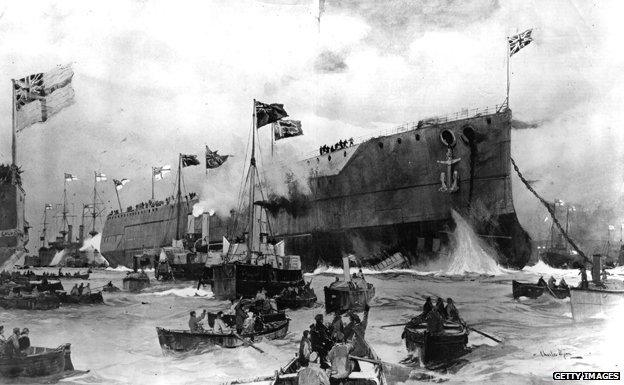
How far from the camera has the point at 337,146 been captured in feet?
26.7

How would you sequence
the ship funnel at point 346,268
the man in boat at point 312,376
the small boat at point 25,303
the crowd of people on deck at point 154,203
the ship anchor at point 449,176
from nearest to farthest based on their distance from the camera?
the man in boat at point 312,376
the small boat at point 25,303
the ship funnel at point 346,268
the ship anchor at point 449,176
the crowd of people on deck at point 154,203

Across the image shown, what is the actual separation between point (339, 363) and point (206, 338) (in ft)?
6.31

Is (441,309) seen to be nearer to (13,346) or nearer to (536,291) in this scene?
(536,291)

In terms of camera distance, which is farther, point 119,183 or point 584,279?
point 119,183

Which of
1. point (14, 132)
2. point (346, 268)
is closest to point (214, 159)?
point (346, 268)

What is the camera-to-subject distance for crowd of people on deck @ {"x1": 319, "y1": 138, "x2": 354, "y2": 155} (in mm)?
8062

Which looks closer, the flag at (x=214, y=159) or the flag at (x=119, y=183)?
the flag at (x=119, y=183)

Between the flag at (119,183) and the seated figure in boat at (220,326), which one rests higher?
the flag at (119,183)

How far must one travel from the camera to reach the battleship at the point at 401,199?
26.8 feet

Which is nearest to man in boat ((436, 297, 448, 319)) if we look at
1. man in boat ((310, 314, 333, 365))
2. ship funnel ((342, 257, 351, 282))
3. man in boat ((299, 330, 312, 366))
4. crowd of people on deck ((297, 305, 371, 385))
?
crowd of people on deck ((297, 305, 371, 385))

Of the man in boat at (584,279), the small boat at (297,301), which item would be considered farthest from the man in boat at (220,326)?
the man in boat at (584,279)

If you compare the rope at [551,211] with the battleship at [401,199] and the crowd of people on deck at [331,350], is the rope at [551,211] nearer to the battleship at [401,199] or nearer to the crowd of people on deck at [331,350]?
the battleship at [401,199]

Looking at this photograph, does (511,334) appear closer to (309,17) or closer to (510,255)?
(510,255)

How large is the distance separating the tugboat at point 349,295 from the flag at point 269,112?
2.68 meters
